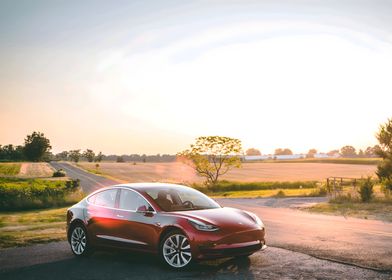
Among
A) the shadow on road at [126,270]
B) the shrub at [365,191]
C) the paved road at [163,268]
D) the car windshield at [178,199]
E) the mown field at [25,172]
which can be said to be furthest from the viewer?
the mown field at [25,172]

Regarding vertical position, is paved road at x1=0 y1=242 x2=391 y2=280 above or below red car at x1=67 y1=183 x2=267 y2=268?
below

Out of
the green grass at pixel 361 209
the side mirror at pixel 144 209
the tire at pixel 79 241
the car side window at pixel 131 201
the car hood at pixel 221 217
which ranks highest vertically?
the car side window at pixel 131 201

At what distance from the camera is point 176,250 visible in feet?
29.3

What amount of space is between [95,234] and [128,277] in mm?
2234

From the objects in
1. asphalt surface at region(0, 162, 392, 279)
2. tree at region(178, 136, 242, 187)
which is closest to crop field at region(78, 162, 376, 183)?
tree at region(178, 136, 242, 187)

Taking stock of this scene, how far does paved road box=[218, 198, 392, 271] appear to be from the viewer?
9.99m

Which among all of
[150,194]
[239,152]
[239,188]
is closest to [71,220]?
[150,194]

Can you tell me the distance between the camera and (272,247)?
1132 cm

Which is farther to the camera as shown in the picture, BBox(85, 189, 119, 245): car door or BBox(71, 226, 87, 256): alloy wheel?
BBox(71, 226, 87, 256): alloy wheel

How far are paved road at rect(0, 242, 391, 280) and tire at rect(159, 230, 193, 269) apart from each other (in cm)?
17

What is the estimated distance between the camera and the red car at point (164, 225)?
28.4 ft

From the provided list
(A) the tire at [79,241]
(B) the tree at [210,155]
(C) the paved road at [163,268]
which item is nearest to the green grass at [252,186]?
(B) the tree at [210,155]

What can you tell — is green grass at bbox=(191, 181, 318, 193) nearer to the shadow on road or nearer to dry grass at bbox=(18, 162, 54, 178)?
dry grass at bbox=(18, 162, 54, 178)

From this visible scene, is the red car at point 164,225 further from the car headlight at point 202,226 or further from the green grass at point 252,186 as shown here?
the green grass at point 252,186
